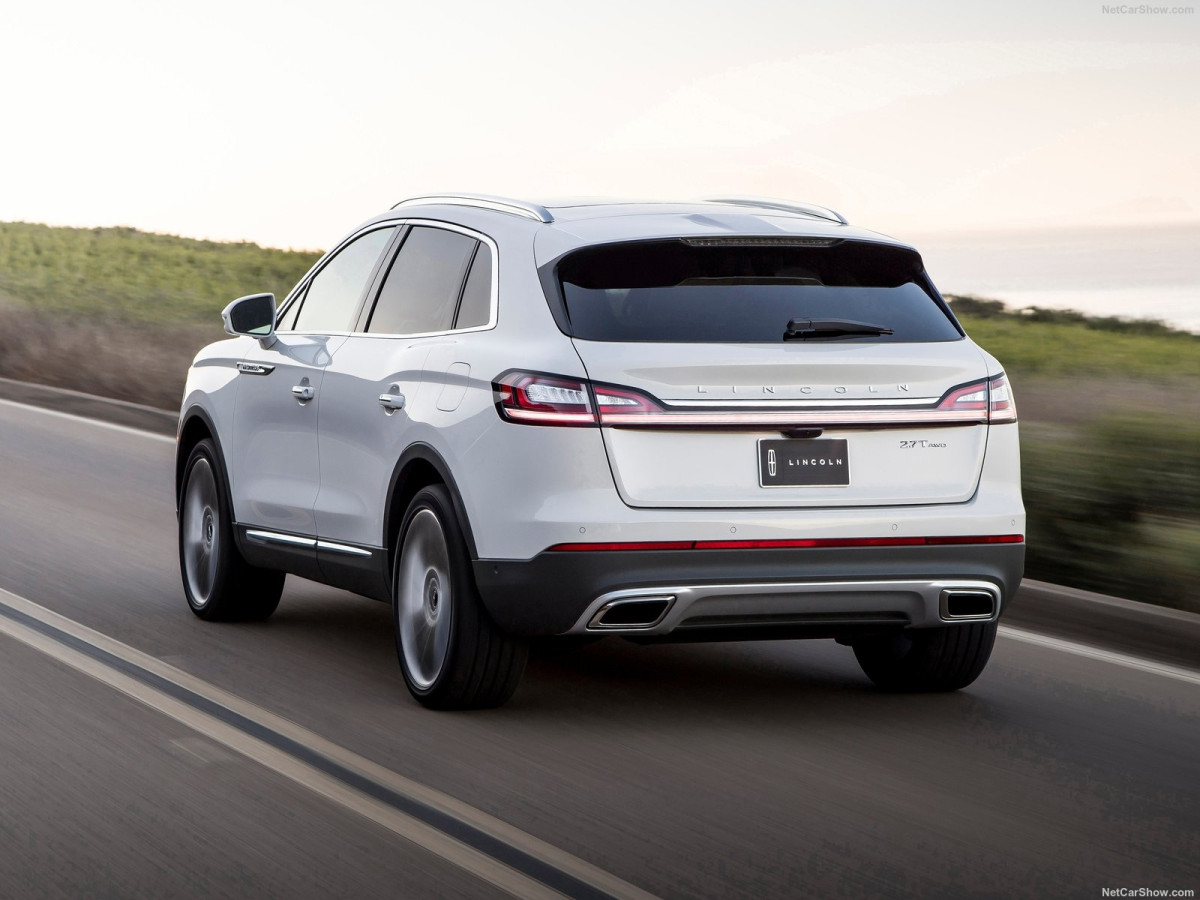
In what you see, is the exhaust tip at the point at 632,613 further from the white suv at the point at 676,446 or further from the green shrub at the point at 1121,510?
the green shrub at the point at 1121,510

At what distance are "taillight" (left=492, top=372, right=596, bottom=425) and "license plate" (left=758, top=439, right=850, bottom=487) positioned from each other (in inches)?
22.9

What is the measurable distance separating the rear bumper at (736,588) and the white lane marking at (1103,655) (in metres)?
1.63

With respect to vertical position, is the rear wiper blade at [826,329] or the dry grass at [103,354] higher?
the rear wiper blade at [826,329]

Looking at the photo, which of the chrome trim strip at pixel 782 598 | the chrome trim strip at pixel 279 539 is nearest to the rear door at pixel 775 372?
the chrome trim strip at pixel 782 598

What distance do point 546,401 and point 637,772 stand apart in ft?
3.89

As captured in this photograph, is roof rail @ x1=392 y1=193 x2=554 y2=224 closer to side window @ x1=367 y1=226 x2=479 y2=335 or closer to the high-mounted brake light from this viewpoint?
side window @ x1=367 y1=226 x2=479 y2=335

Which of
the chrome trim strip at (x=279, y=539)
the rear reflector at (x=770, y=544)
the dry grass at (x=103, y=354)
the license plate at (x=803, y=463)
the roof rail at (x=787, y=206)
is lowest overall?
the dry grass at (x=103, y=354)

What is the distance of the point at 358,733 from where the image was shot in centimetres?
640

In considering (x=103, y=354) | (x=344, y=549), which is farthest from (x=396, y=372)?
(x=103, y=354)

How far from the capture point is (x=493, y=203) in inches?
282

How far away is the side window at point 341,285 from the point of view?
7.76 m

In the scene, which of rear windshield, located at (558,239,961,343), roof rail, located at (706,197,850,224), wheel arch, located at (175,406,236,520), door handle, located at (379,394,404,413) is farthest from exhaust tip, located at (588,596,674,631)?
wheel arch, located at (175,406,236,520)

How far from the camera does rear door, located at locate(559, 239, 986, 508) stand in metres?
6.14

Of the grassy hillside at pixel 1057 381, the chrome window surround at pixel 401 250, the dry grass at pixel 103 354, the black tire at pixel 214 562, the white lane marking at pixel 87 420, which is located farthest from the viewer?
the dry grass at pixel 103 354
